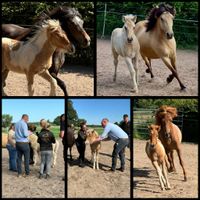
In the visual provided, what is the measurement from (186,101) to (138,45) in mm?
898

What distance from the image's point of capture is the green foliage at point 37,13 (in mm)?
5621

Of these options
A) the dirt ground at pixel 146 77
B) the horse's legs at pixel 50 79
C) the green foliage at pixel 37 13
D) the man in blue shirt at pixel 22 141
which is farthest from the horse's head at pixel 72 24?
the man in blue shirt at pixel 22 141

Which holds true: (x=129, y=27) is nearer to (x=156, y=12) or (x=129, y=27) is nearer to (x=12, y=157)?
(x=156, y=12)

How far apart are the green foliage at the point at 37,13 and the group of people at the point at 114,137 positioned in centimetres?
115

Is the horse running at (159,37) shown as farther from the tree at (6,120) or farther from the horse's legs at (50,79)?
the tree at (6,120)

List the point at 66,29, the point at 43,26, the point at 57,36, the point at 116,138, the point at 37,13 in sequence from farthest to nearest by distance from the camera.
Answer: the point at 37,13, the point at 116,138, the point at 66,29, the point at 43,26, the point at 57,36

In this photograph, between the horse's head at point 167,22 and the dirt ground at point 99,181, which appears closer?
the dirt ground at point 99,181

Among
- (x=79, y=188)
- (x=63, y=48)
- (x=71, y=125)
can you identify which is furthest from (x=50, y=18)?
(x=79, y=188)

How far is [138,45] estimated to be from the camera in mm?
5227

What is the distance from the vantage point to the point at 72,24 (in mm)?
4867

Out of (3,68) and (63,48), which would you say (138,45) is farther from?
(3,68)

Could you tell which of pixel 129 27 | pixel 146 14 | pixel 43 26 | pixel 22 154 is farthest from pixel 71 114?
pixel 146 14

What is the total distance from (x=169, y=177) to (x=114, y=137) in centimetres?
83

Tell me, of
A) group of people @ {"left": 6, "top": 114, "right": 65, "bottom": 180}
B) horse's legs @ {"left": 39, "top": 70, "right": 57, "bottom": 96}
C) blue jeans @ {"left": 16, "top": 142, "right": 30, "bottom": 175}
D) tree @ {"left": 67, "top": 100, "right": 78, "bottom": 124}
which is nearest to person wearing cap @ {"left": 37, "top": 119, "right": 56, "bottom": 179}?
group of people @ {"left": 6, "top": 114, "right": 65, "bottom": 180}
